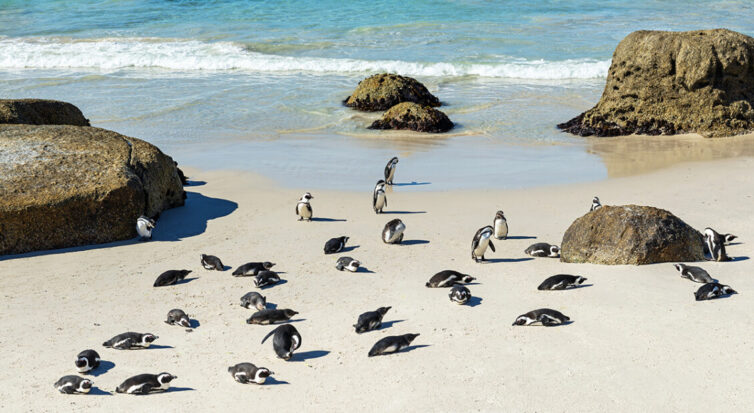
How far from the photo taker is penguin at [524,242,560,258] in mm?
9664

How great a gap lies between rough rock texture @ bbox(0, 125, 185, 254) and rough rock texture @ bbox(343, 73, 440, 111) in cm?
963

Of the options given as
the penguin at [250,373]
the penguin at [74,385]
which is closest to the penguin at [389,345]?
the penguin at [250,373]

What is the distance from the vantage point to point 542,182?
44.2 feet

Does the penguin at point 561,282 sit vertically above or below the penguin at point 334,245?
above

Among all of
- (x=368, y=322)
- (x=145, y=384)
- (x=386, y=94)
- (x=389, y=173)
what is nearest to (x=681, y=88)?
(x=386, y=94)

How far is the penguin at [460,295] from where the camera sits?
319 inches

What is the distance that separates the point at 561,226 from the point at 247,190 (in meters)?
5.11

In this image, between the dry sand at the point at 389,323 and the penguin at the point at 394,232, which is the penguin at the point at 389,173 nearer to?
the dry sand at the point at 389,323

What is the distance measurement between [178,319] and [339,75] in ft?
64.3

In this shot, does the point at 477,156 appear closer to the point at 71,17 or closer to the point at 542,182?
the point at 542,182

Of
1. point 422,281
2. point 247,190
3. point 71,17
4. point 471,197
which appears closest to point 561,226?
point 471,197

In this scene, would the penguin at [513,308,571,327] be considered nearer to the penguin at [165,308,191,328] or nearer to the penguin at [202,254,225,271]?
the penguin at [165,308,191,328]

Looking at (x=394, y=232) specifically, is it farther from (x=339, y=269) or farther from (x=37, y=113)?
(x=37, y=113)

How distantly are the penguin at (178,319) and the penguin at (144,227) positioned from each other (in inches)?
115
